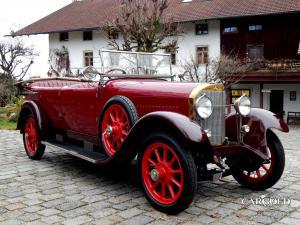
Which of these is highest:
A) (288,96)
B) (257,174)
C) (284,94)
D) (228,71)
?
(228,71)

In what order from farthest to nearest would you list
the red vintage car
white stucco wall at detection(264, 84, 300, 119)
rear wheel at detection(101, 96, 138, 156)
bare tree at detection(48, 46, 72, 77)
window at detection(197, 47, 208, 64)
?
bare tree at detection(48, 46, 72, 77), window at detection(197, 47, 208, 64), white stucco wall at detection(264, 84, 300, 119), rear wheel at detection(101, 96, 138, 156), the red vintage car

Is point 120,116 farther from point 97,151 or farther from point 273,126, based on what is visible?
point 273,126

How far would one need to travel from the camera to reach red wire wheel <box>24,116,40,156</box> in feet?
22.6

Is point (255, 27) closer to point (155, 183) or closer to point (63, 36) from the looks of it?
point (63, 36)

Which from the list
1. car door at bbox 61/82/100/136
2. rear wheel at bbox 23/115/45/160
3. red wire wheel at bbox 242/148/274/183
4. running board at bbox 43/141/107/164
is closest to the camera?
red wire wheel at bbox 242/148/274/183

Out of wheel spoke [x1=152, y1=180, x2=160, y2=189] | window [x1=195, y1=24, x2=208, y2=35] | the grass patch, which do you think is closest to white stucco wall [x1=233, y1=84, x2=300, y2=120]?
window [x1=195, y1=24, x2=208, y2=35]

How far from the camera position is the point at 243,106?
482 cm

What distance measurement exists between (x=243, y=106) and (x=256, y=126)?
316 mm

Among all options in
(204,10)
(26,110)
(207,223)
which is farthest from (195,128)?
(204,10)

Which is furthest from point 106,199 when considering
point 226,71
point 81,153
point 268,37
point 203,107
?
point 268,37

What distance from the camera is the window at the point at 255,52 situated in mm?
25686

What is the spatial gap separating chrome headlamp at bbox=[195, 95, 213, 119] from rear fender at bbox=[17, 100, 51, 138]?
10.8 feet

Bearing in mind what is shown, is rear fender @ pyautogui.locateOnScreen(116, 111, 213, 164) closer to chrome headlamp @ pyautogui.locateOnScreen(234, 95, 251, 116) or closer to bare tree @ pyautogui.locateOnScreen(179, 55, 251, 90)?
chrome headlamp @ pyautogui.locateOnScreen(234, 95, 251, 116)

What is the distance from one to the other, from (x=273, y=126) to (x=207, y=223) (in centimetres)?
164
